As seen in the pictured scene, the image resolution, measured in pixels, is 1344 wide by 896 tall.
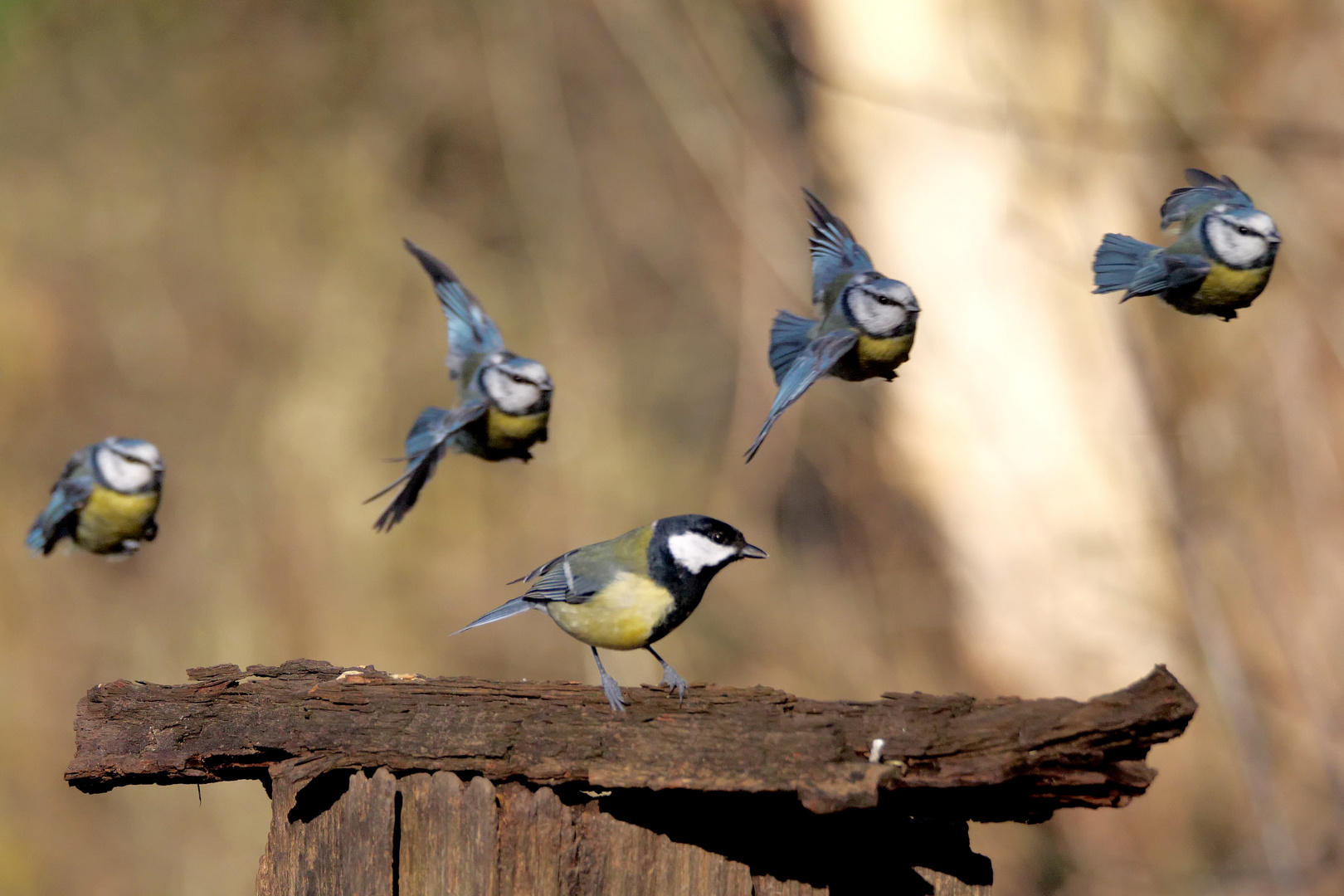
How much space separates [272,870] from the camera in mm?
2227

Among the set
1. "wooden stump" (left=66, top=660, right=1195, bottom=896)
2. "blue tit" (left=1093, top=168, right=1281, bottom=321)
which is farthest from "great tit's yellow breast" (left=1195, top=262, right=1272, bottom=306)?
"wooden stump" (left=66, top=660, right=1195, bottom=896)

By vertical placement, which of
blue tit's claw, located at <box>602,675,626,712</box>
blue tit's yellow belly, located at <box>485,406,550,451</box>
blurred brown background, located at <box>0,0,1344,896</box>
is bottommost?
blue tit's claw, located at <box>602,675,626,712</box>

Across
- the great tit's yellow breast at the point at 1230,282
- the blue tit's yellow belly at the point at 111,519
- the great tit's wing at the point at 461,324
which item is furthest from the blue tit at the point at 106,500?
the great tit's yellow breast at the point at 1230,282

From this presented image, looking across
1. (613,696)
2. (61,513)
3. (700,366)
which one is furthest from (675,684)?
(700,366)

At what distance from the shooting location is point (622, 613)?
2105 mm

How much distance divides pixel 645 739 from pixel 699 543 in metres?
0.36

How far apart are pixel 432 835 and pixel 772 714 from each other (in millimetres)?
644

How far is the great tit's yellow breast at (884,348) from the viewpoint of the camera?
165 centimetres

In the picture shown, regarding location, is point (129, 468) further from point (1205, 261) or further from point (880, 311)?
point (1205, 261)

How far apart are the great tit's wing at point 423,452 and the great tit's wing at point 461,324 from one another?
244mm

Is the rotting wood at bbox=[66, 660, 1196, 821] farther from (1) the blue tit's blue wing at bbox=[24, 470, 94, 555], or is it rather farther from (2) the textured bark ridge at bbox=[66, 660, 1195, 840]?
(1) the blue tit's blue wing at bbox=[24, 470, 94, 555]

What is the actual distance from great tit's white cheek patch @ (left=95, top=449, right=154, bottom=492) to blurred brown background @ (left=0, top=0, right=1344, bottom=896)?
348 centimetres

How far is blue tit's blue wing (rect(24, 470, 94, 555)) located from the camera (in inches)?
110

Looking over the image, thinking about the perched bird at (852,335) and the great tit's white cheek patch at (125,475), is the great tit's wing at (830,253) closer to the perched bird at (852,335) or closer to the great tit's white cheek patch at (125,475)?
the perched bird at (852,335)
